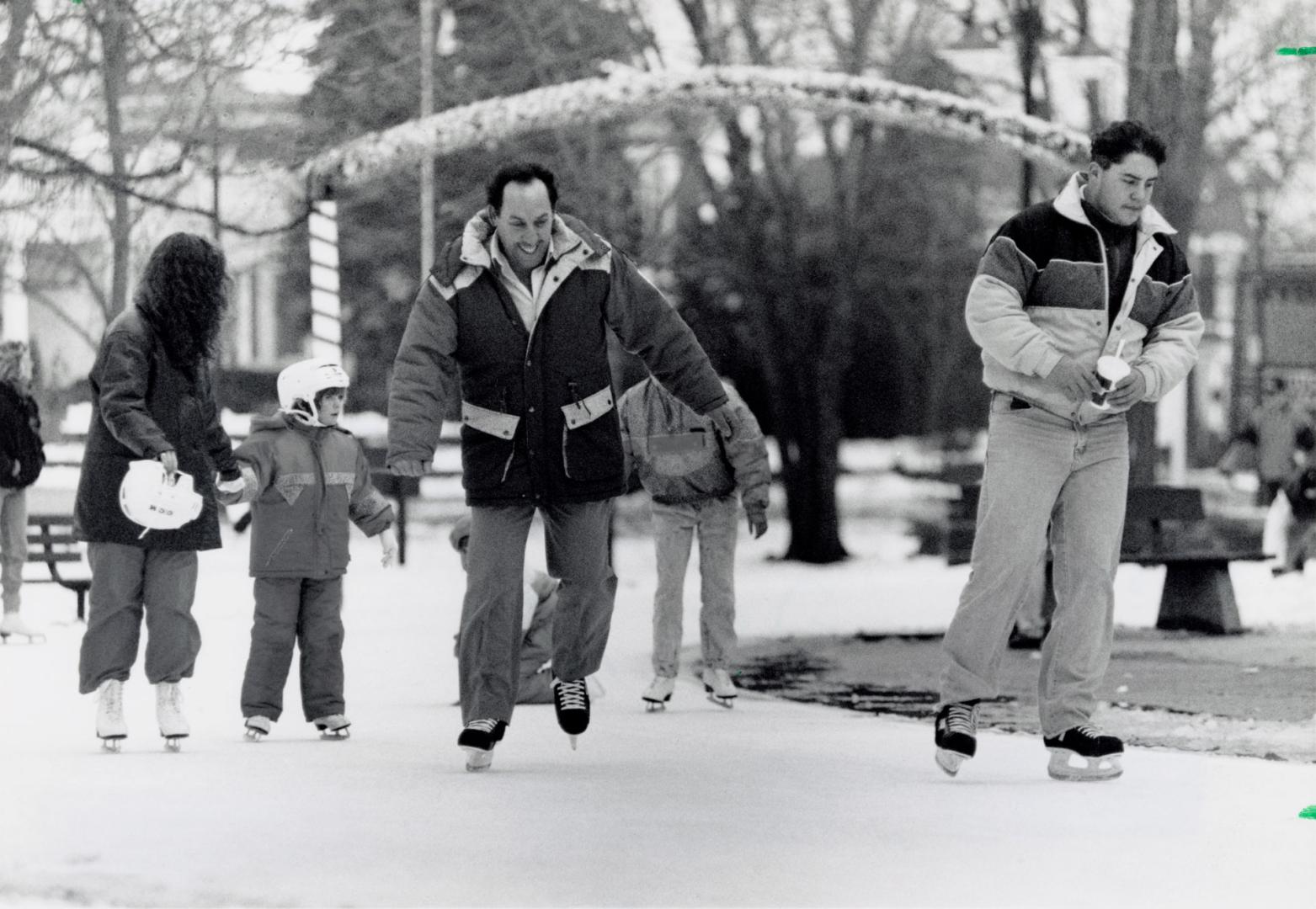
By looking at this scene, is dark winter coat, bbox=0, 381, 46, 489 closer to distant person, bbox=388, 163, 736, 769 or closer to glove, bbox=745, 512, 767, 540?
glove, bbox=745, 512, 767, 540

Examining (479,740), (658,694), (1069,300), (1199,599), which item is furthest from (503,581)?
(1199,599)

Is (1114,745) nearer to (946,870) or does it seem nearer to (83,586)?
(946,870)

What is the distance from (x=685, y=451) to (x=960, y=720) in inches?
122

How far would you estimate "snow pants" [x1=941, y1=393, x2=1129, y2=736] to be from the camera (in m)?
6.93

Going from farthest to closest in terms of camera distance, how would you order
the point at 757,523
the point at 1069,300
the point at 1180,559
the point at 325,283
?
the point at 325,283
the point at 1180,559
the point at 757,523
the point at 1069,300

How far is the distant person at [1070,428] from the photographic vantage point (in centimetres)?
686

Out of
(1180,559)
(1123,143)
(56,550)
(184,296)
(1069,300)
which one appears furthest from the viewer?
(1180,559)

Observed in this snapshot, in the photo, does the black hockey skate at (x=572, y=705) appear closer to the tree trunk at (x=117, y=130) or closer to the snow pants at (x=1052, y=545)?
the snow pants at (x=1052, y=545)

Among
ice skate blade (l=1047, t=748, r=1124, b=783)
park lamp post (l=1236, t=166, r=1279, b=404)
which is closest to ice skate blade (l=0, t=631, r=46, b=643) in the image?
ice skate blade (l=1047, t=748, r=1124, b=783)

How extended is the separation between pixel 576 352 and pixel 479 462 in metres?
0.43

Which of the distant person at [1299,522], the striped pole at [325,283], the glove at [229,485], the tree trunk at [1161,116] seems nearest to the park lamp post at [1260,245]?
the tree trunk at [1161,116]

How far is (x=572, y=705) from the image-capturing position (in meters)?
7.36

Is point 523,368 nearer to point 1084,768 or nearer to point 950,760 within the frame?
point 950,760

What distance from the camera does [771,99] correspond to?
1598cm
